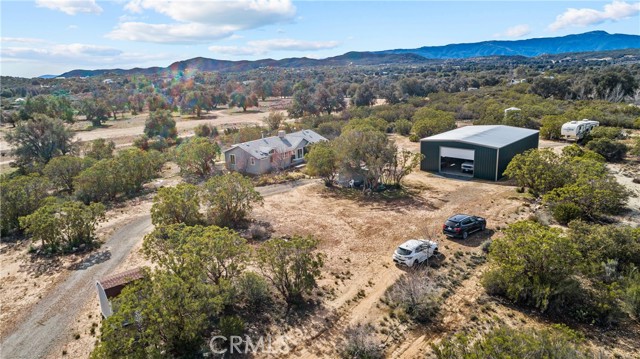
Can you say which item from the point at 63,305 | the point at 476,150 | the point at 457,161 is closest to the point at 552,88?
the point at 457,161

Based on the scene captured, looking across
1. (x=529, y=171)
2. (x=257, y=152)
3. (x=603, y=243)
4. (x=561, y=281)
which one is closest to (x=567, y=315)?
(x=561, y=281)

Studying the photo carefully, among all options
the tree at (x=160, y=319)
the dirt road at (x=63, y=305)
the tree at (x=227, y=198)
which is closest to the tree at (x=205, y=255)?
the tree at (x=160, y=319)

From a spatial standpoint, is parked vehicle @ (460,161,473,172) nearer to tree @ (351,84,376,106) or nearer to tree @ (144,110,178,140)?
tree @ (144,110,178,140)

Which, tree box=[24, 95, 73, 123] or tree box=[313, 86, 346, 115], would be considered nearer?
tree box=[313, 86, 346, 115]

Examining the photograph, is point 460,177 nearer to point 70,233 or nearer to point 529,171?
point 529,171

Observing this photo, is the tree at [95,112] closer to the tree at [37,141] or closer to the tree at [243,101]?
the tree at [243,101]

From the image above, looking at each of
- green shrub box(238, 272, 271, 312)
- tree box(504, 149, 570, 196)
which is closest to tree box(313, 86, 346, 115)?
tree box(504, 149, 570, 196)
